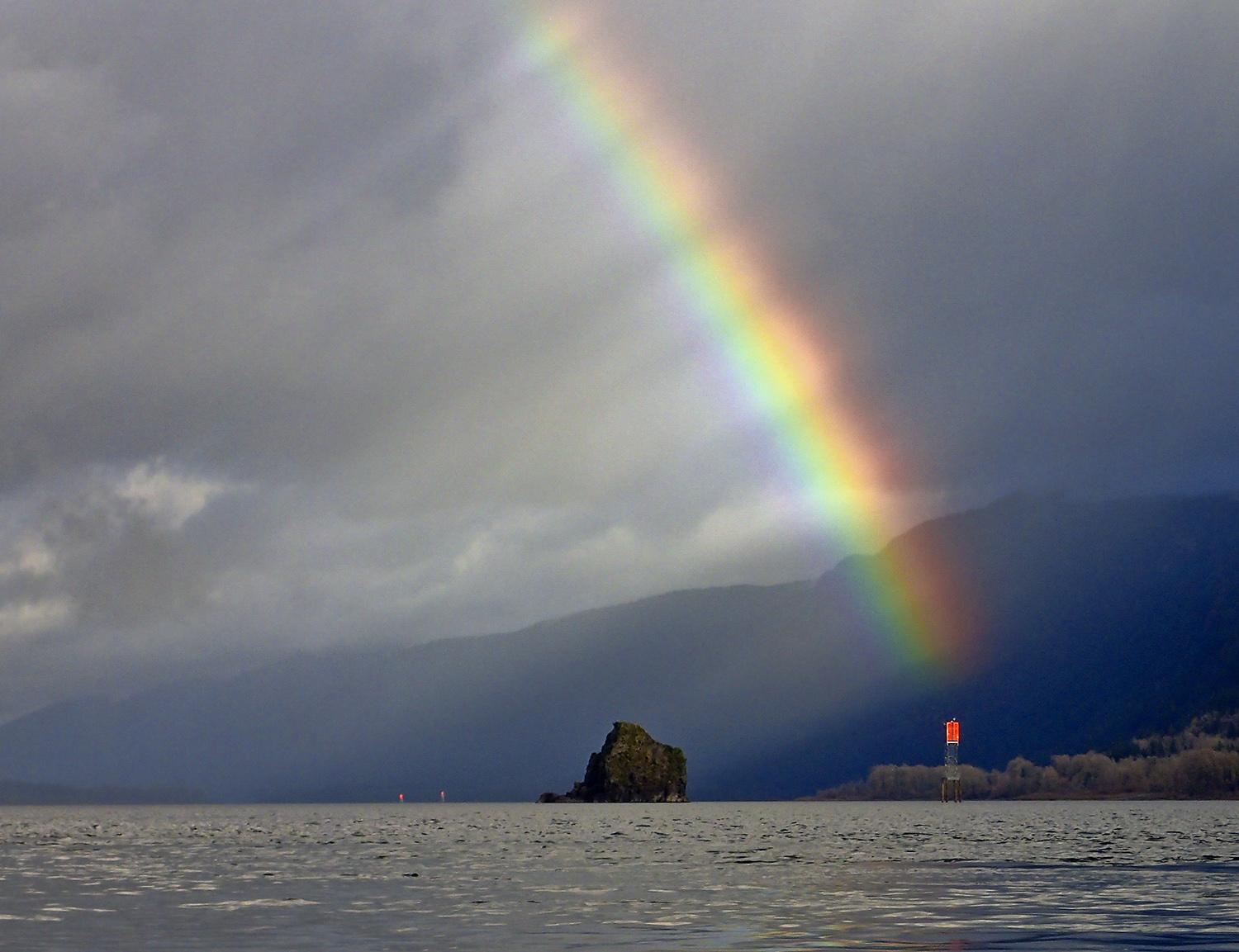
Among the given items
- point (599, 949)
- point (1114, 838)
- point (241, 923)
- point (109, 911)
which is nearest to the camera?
point (599, 949)

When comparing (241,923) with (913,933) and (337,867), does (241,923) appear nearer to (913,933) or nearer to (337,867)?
(913,933)

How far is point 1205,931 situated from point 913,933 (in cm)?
973

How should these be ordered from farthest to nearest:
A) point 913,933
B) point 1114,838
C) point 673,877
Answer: point 1114,838
point 673,877
point 913,933

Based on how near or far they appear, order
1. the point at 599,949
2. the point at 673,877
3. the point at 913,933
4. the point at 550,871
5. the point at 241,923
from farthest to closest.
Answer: the point at 550,871 → the point at 673,877 → the point at 241,923 → the point at 913,933 → the point at 599,949

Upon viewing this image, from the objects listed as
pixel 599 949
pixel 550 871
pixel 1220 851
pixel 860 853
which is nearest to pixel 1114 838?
pixel 1220 851

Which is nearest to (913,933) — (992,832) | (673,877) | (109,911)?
(109,911)

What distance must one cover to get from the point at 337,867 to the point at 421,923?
49079 millimetres

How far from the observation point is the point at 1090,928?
52.6 m

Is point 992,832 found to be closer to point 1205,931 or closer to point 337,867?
point 337,867

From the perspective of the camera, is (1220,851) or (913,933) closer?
(913,933)

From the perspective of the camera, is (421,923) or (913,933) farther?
(421,923)

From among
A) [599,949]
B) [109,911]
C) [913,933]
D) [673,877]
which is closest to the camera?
[599,949]

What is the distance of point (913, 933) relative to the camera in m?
50.7

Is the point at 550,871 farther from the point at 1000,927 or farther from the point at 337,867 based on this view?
the point at 1000,927
